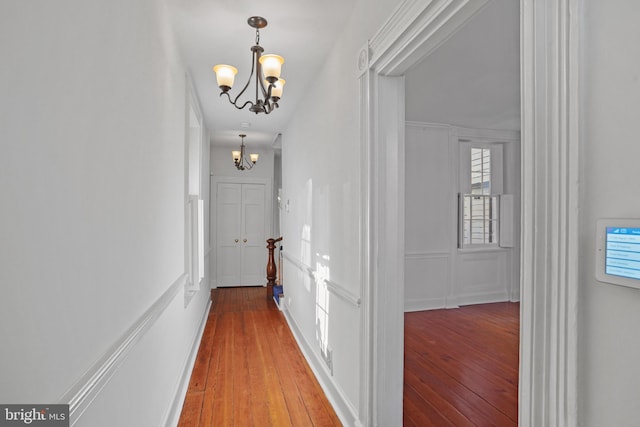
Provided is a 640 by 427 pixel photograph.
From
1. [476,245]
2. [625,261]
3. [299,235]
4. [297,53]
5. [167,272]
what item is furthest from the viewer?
[476,245]

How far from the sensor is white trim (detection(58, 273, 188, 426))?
94 centimetres

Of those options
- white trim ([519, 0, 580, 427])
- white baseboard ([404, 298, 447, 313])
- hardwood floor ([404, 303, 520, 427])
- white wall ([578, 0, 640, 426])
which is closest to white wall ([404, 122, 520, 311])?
white baseboard ([404, 298, 447, 313])

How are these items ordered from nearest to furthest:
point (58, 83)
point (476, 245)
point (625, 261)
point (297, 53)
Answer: point (625, 261) → point (58, 83) → point (297, 53) → point (476, 245)

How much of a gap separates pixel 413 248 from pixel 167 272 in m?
3.64

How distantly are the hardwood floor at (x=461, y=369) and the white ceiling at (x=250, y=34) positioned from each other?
9.05ft

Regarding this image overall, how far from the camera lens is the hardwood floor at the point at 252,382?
2373mm

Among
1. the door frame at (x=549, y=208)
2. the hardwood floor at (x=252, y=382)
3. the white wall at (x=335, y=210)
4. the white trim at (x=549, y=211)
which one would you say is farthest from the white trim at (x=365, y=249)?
the white trim at (x=549, y=211)

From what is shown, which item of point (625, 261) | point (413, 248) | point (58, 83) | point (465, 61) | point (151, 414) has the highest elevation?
point (465, 61)

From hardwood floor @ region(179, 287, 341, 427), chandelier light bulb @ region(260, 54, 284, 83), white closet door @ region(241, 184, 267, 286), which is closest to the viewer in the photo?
chandelier light bulb @ region(260, 54, 284, 83)

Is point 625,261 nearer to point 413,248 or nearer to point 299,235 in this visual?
point 299,235

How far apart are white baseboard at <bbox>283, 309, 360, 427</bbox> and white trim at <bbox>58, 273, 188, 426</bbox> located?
1321mm

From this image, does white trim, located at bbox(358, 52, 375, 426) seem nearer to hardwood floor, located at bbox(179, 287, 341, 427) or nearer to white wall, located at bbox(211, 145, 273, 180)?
hardwood floor, located at bbox(179, 287, 341, 427)

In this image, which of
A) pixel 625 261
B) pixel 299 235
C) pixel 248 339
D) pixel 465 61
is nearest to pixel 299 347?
pixel 248 339

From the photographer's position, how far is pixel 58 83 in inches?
34.9
